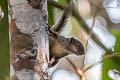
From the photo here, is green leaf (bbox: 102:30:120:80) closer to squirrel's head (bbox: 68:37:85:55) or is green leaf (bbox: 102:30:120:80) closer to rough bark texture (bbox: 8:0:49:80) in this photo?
squirrel's head (bbox: 68:37:85:55)

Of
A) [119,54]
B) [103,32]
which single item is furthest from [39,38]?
[103,32]

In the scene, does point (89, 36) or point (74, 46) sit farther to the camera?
point (89, 36)

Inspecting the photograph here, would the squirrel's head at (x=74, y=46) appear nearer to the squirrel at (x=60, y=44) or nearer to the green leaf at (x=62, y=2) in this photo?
the squirrel at (x=60, y=44)

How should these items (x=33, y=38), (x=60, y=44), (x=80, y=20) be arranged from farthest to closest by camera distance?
(x=80, y=20) → (x=60, y=44) → (x=33, y=38)

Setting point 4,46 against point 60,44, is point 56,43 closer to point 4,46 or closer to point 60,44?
point 60,44

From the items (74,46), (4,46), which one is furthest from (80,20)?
(74,46)

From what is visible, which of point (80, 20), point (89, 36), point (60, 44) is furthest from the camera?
point (80, 20)
